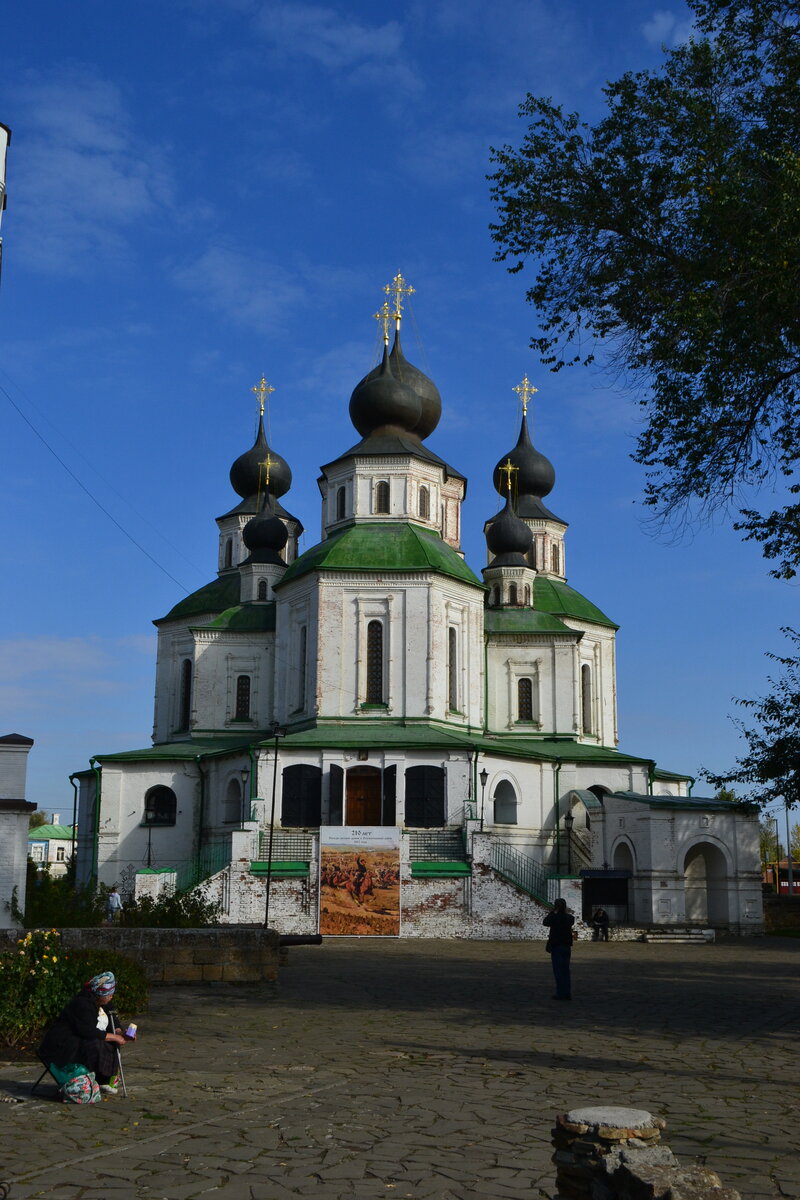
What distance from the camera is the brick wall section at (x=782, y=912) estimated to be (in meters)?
40.3

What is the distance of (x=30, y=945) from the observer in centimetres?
1072

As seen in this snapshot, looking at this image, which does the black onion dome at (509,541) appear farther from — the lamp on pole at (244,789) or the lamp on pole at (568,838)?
the lamp on pole at (244,789)

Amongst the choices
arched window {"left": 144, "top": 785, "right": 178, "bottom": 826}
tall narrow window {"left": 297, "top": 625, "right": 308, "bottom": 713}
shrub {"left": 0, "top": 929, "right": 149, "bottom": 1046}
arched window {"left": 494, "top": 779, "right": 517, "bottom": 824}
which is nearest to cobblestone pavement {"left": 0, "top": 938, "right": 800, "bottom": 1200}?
shrub {"left": 0, "top": 929, "right": 149, "bottom": 1046}

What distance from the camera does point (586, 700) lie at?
1751 inches

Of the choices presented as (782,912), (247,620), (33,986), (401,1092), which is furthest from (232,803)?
(401,1092)

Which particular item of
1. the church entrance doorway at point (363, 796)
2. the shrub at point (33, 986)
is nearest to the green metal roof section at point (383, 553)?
the church entrance doorway at point (363, 796)

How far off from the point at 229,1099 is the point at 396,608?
96.0 feet

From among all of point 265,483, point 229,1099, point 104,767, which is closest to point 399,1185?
point 229,1099

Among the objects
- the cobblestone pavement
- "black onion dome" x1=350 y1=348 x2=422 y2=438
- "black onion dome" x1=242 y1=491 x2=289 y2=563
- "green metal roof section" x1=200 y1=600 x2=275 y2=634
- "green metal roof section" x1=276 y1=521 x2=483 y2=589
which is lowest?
the cobblestone pavement

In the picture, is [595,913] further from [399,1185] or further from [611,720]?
[399,1185]

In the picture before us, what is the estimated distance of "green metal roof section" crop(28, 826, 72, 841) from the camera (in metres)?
102

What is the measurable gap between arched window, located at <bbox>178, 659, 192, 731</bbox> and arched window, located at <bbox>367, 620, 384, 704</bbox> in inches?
345

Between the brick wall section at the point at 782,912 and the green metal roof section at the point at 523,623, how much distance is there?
442 inches

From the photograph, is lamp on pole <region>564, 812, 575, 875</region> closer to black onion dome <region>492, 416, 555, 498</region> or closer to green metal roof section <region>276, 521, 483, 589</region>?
green metal roof section <region>276, 521, 483, 589</region>
